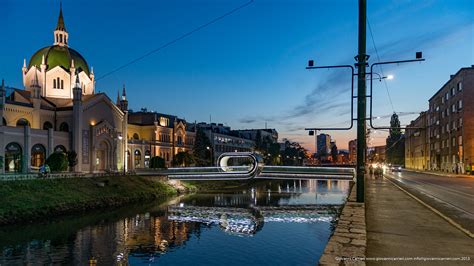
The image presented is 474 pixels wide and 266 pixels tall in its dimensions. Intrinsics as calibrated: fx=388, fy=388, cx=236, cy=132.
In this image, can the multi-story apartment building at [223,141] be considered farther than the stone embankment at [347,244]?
Yes

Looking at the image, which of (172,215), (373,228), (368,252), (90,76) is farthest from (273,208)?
(90,76)

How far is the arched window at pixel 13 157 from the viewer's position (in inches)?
2301

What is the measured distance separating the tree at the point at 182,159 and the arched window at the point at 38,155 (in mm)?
33203

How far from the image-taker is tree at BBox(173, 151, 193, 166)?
303 ft

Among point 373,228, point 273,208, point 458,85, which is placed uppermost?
point 458,85

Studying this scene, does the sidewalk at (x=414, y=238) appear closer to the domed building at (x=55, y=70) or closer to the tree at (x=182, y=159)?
the tree at (x=182, y=159)

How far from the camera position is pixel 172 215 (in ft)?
128

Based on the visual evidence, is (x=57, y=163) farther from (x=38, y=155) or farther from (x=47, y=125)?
(x=47, y=125)

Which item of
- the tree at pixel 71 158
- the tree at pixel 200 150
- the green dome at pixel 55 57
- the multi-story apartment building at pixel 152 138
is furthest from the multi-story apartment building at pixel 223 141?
the tree at pixel 71 158

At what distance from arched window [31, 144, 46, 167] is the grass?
51.6 feet

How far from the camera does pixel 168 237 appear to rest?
27391mm

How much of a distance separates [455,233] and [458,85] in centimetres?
8566

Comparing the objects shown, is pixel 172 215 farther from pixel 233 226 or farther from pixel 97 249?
pixel 97 249

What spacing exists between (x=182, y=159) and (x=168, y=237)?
6550 cm
